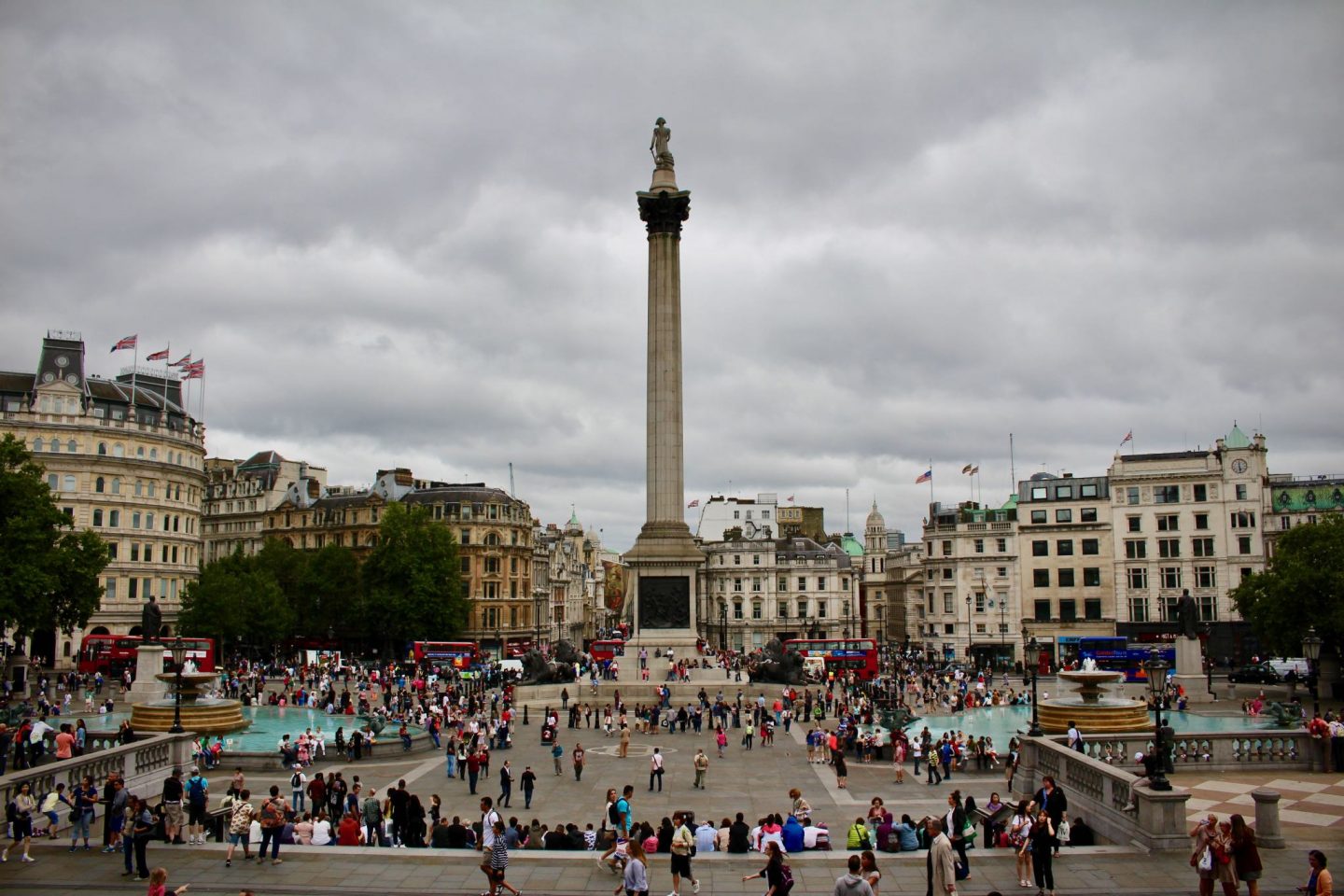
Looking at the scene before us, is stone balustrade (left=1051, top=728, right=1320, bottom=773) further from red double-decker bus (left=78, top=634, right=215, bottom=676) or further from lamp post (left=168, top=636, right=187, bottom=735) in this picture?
red double-decker bus (left=78, top=634, right=215, bottom=676)

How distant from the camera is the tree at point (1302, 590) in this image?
174ft

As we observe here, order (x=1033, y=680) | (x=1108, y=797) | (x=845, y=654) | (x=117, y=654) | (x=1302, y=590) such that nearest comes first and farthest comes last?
(x=1108, y=797), (x=1033, y=680), (x=1302, y=590), (x=117, y=654), (x=845, y=654)

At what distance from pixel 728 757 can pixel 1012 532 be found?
60603mm

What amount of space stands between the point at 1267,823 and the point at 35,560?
53.5m

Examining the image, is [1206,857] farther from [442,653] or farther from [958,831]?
[442,653]

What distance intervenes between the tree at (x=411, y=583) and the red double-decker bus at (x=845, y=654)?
31.2m

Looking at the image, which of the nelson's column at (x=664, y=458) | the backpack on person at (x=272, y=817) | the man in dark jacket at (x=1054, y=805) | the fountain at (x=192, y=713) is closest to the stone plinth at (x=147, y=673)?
the fountain at (x=192, y=713)

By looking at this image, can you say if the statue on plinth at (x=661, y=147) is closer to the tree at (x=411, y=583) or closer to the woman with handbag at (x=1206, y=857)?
the tree at (x=411, y=583)

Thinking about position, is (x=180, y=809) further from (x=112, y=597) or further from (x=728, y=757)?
(x=112, y=597)

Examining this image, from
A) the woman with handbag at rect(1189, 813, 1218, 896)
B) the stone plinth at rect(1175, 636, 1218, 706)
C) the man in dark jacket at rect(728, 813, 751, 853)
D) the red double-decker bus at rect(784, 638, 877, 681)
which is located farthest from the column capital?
the woman with handbag at rect(1189, 813, 1218, 896)

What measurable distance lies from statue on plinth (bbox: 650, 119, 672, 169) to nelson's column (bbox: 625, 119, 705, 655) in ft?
0.21

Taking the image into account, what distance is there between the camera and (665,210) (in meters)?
66.8

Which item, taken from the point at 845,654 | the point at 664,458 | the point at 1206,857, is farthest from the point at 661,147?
the point at 1206,857

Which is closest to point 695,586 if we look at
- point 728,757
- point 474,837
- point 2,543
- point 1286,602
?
point 728,757
